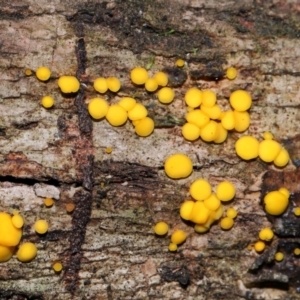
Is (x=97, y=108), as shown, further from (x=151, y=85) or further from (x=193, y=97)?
(x=193, y=97)

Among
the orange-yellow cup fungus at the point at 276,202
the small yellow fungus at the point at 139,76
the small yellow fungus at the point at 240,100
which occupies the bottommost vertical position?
the orange-yellow cup fungus at the point at 276,202

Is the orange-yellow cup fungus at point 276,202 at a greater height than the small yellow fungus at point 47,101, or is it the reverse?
the small yellow fungus at point 47,101

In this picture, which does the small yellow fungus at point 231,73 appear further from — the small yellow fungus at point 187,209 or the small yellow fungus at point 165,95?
the small yellow fungus at point 187,209

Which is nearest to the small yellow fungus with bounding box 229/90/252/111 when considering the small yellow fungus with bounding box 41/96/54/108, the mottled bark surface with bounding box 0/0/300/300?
the mottled bark surface with bounding box 0/0/300/300

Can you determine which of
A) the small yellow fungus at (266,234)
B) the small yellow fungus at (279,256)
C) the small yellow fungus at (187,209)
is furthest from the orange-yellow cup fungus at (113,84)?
the small yellow fungus at (279,256)

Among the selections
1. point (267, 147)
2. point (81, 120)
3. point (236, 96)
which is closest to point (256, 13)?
point (236, 96)

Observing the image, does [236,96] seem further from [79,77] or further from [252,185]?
[79,77]
